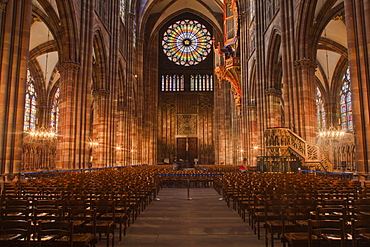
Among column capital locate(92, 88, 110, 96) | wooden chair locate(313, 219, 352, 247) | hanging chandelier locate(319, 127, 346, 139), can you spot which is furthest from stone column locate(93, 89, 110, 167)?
wooden chair locate(313, 219, 352, 247)

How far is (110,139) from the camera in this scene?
26172mm

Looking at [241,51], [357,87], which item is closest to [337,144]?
[241,51]

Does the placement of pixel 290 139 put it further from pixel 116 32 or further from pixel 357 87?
pixel 116 32

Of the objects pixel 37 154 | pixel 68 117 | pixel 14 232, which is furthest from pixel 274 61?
pixel 37 154

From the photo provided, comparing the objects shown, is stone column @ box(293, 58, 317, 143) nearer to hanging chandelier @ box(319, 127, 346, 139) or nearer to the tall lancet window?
hanging chandelier @ box(319, 127, 346, 139)

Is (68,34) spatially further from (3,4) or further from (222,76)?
(222,76)

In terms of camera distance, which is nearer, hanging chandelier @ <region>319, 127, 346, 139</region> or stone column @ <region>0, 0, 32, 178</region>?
stone column @ <region>0, 0, 32, 178</region>

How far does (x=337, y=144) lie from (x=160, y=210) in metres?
29.3

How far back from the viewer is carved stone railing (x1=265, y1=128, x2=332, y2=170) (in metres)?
17.2

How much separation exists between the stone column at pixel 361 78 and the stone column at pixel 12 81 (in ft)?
43.6

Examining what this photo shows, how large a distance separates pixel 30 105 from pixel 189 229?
3621 centimetres

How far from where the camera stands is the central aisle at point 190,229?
5.69 meters

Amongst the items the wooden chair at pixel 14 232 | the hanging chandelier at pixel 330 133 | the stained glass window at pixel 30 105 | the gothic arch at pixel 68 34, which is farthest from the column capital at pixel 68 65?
the stained glass window at pixel 30 105

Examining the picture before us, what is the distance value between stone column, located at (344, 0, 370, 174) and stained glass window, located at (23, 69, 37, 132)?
34.6 meters
